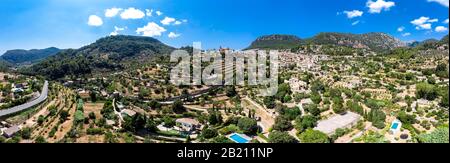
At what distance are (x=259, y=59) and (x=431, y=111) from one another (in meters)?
32.1

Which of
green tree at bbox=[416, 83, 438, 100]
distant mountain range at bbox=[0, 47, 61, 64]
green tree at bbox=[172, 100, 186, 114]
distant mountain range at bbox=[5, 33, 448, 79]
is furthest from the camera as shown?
distant mountain range at bbox=[0, 47, 61, 64]

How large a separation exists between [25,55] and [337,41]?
419 ft

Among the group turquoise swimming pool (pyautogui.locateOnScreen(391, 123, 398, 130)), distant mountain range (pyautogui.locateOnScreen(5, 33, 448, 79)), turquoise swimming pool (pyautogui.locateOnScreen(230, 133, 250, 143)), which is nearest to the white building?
turquoise swimming pool (pyautogui.locateOnScreen(391, 123, 398, 130))

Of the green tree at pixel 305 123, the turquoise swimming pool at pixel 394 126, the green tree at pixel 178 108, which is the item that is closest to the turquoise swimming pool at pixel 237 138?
the green tree at pixel 305 123

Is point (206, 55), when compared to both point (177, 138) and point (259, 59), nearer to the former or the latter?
point (259, 59)

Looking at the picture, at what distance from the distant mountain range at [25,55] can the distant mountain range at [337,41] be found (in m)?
91.8

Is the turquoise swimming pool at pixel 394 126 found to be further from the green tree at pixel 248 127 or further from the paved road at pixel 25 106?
the paved road at pixel 25 106

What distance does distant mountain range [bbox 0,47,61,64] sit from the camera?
427 ft

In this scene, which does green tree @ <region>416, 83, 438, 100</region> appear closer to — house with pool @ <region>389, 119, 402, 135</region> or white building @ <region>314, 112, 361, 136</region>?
white building @ <region>314, 112, 361, 136</region>

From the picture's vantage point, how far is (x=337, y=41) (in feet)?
284

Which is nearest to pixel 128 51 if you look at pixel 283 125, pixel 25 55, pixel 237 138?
pixel 25 55

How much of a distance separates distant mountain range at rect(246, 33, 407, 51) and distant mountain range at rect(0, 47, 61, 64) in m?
91.8

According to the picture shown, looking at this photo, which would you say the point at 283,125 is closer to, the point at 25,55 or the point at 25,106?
the point at 25,106
